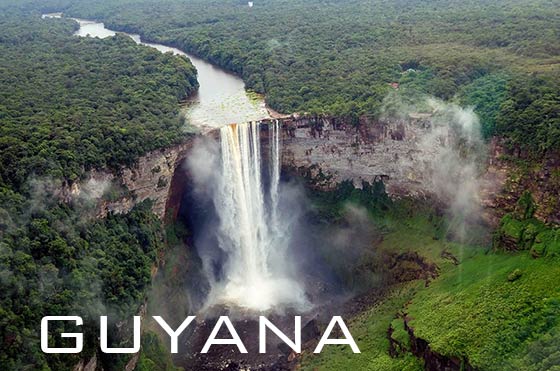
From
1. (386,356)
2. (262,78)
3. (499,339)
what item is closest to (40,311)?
(386,356)

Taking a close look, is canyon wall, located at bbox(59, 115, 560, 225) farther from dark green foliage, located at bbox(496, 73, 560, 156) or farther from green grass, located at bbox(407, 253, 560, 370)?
green grass, located at bbox(407, 253, 560, 370)

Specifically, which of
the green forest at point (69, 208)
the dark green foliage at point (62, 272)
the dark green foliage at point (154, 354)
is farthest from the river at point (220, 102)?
the dark green foliage at point (154, 354)

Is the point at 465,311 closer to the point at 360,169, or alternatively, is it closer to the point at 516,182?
the point at 516,182

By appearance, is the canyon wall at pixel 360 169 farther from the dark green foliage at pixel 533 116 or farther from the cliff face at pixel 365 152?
the dark green foliage at pixel 533 116

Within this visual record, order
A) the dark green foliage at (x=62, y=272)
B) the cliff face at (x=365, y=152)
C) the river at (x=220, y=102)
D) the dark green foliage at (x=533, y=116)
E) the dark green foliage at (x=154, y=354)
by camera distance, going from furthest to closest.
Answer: the river at (x=220, y=102), the cliff face at (x=365, y=152), the dark green foliage at (x=533, y=116), the dark green foliage at (x=154, y=354), the dark green foliage at (x=62, y=272)

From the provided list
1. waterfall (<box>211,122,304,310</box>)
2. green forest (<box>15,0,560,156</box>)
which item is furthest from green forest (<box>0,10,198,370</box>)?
green forest (<box>15,0,560,156</box>)

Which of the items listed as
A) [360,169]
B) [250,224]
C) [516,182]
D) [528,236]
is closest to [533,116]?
[516,182]
